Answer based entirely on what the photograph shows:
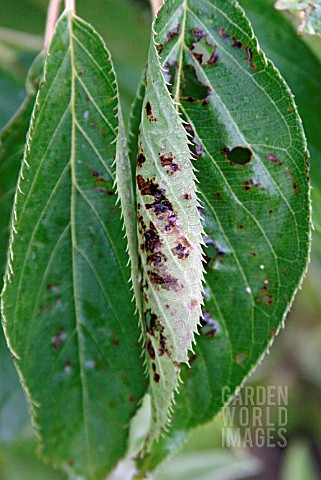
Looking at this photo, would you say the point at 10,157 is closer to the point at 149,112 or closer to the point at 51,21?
the point at 51,21

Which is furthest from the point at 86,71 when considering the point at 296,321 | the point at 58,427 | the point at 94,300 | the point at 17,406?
Result: the point at 296,321

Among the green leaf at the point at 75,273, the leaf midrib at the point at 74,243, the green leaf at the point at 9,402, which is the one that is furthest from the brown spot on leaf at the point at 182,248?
the green leaf at the point at 9,402

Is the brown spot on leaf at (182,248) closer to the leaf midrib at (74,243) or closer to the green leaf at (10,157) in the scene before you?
the leaf midrib at (74,243)

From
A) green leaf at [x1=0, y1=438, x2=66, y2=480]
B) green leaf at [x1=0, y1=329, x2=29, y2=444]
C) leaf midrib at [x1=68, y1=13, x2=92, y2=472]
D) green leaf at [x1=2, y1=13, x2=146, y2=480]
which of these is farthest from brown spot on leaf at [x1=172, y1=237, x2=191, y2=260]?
green leaf at [x1=0, y1=438, x2=66, y2=480]

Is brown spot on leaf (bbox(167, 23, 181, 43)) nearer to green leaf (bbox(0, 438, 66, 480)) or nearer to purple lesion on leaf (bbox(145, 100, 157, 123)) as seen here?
purple lesion on leaf (bbox(145, 100, 157, 123))

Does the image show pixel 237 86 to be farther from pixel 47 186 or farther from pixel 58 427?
pixel 58 427

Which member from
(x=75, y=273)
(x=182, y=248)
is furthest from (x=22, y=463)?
(x=182, y=248)
